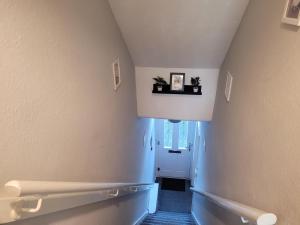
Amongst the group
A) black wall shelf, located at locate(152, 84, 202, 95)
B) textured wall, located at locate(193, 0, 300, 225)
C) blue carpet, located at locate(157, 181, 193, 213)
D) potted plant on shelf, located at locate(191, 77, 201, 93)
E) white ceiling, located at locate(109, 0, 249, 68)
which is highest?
white ceiling, located at locate(109, 0, 249, 68)

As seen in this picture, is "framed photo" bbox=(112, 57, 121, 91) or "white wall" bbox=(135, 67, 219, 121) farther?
"white wall" bbox=(135, 67, 219, 121)

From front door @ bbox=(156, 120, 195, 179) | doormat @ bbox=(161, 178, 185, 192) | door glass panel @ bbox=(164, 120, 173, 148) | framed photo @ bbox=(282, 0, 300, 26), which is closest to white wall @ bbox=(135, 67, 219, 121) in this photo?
framed photo @ bbox=(282, 0, 300, 26)

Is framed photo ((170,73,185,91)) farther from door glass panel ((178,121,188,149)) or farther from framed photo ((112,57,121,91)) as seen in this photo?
door glass panel ((178,121,188,149))

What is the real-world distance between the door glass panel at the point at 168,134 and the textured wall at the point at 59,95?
484cm

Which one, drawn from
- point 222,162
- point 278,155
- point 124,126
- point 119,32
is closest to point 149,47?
point 119,32

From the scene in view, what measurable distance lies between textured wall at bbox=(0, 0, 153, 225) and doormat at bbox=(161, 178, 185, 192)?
17.1 ft

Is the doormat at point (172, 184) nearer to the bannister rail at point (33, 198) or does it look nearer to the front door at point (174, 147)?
the front door at point (174, 147)

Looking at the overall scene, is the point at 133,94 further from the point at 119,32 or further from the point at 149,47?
the point at 119,32

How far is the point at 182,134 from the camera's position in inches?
292

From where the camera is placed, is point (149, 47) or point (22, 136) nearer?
point (22, 136)

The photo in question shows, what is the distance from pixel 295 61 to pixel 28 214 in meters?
1.24

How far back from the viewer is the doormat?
7.53 meters

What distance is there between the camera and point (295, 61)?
3.81 feet

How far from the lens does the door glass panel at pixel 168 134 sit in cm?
734
